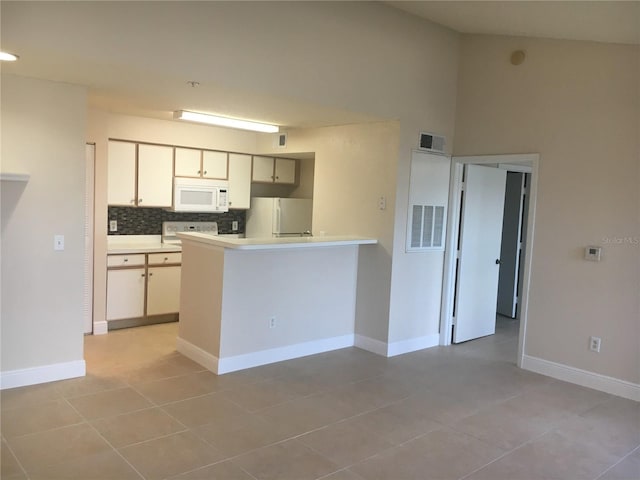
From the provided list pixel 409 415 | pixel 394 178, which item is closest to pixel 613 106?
pixel 394 178

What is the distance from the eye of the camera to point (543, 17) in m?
4.00

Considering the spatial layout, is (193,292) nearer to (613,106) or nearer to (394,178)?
(394,178)

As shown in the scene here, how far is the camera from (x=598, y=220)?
167 inches

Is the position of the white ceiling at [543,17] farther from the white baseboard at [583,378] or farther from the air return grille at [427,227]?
the white baseboard at [583,378]

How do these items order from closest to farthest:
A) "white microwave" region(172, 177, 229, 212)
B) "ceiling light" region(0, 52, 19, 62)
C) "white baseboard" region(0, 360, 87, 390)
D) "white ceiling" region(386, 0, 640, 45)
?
"ceiling light" region(0, 52, 19, 62) < "white ceiling" region(386, 0, 640, 45) < "white baseboard" region(0, 360, 87, 390) < "white microwave" region(172, 177, 229, 212)

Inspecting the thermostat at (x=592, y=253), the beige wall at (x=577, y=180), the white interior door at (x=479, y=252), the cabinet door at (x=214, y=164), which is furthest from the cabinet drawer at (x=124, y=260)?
the thermostat at (x=592, y=253)

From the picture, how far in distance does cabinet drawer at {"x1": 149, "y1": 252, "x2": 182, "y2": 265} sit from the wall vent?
263 centimetres

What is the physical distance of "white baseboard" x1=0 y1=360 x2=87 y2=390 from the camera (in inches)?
146

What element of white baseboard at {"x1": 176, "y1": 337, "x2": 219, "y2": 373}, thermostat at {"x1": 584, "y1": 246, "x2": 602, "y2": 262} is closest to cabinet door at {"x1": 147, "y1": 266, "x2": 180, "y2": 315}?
white baseboard at {"x1": 176, "y1": 337, "x2": 219, "y2": 373}

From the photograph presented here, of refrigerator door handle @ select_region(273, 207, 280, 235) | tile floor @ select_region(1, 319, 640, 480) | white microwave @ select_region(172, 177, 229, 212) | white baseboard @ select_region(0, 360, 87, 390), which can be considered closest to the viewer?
tile floor @ select_region(1, 319, 640, 480)

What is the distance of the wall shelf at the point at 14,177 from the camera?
334 centimetres

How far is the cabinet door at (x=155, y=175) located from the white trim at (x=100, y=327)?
52.3 inches

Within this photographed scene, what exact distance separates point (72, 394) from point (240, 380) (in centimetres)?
125

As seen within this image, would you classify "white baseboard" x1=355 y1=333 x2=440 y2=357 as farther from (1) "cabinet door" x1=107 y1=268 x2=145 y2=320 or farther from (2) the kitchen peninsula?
(1) "cabinet door" x1=107 y1=268 x2=145 y2=320
